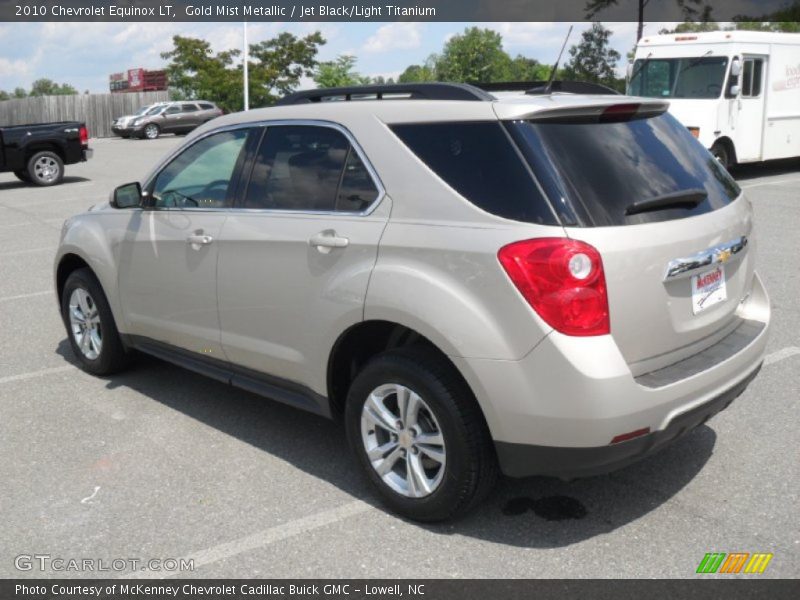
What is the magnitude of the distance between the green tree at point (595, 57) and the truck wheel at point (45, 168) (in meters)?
18.4

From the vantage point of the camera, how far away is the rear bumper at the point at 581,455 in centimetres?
333

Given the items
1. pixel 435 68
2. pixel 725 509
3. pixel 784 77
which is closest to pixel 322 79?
pixel 784 77

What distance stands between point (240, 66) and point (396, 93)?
48874 mm

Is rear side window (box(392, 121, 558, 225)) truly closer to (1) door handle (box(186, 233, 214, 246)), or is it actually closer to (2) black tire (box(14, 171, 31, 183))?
(1) door handle (box(186, 233, 214, 246))

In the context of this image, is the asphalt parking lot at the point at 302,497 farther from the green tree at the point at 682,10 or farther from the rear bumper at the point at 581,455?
the green tree at the point at 682,10

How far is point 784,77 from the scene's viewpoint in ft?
55.0

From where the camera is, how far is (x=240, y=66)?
1991 inches

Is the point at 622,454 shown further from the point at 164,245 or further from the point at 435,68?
the point at 435,68

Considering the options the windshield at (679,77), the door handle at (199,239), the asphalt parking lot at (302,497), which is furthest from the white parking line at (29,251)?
the windshield at (679,77)

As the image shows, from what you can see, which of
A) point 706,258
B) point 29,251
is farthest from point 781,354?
point 29,251

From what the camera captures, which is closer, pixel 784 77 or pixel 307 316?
pixel 307 316

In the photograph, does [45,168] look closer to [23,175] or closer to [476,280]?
[23,175]
